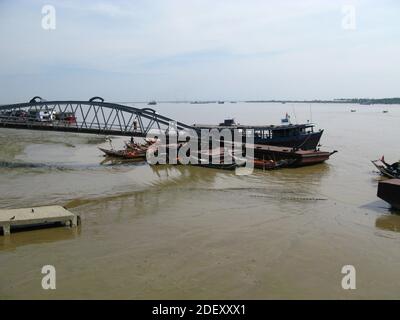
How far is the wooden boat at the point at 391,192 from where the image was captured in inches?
755

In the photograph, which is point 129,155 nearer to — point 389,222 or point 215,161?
point 215,161

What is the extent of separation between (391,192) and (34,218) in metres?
16.2

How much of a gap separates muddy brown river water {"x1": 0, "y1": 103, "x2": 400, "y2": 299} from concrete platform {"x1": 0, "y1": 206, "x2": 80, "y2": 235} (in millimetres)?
411

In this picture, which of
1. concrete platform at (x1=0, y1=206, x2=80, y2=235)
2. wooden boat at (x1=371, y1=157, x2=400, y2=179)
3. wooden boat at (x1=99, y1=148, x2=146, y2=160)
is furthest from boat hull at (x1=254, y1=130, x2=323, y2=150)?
concrete platform at (x1=0, y1=206, x2=80, y2=235)

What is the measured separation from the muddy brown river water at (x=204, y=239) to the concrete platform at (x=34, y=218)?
411mm

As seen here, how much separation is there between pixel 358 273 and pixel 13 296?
1013 cm

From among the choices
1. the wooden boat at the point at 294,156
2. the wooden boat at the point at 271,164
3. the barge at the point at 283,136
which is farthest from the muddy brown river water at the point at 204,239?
the barge at the point at 283,136

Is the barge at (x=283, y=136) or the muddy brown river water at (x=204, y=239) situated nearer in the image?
the muddy brown river water at (x=204, y=239)

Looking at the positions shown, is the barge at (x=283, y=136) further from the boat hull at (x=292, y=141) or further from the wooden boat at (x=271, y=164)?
the wooden boat at (x=271, y=164)

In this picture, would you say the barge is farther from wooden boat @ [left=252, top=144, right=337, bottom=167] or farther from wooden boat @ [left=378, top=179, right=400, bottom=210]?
wooden boat @ [left=378, top=179, right=400, bottom=210]

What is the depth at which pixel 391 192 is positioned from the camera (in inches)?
762

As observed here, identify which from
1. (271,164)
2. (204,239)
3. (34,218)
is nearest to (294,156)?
(271,164)

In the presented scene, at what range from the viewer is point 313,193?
957 inches

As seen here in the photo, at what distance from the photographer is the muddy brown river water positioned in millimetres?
11367
